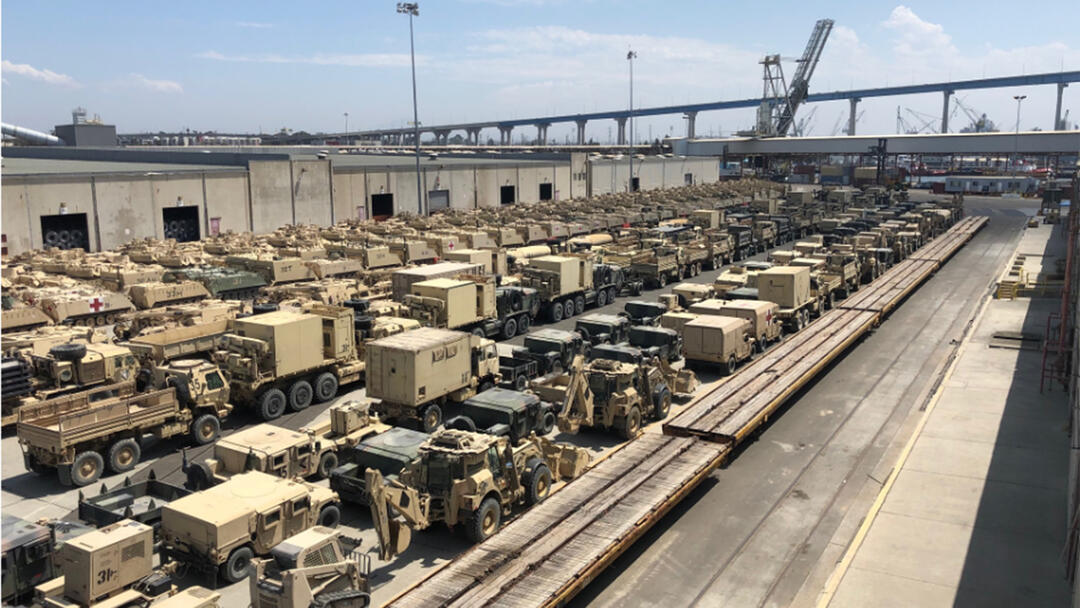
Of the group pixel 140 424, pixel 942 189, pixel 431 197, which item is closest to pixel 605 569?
pixel 140 424

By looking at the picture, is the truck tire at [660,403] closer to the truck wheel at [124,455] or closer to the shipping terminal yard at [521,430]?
the shipping terminal yard at [521,430]

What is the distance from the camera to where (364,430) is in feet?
71.3

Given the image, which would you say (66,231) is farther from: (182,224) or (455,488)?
(455,488)

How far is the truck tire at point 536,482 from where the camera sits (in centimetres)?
1920

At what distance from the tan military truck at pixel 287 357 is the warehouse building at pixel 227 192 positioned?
3195cm

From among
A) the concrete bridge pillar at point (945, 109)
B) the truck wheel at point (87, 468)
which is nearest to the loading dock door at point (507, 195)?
the truck wheel at point (87, 468)

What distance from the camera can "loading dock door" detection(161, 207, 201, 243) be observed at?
191ft

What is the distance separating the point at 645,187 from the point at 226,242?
6690 centimetres

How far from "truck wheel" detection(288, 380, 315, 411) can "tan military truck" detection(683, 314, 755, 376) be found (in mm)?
13745

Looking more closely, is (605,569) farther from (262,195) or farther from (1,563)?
(262,195)

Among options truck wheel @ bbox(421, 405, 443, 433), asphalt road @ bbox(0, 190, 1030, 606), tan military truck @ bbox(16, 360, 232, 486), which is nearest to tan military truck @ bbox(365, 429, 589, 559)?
asphalt road @ bbox(0, 190, 1030, 606)

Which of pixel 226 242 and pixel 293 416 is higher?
pixel 226 242

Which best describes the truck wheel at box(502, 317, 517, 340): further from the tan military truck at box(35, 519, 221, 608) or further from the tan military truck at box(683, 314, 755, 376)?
the tan military truck at box(35, 519, 221, 608)

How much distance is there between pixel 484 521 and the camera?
17.9 m
